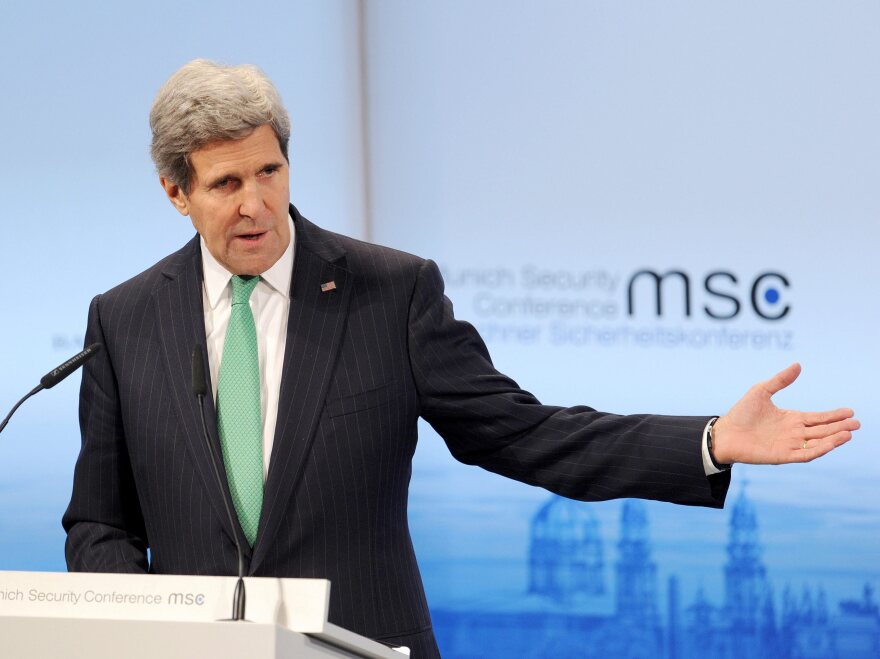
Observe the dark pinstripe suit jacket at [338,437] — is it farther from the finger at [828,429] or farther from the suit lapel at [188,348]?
the finger at [828,429]

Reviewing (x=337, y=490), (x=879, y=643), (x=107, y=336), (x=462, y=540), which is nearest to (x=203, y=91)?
(x=107, y=336)

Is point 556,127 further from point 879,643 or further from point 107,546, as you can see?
point 107,546

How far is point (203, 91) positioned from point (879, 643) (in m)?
3.09

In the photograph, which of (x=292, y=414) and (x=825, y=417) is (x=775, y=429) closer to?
(x=825, y=417)

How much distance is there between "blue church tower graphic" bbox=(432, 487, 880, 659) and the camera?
3949 millimetres

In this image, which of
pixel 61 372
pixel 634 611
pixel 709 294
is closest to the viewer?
pixel 61 372

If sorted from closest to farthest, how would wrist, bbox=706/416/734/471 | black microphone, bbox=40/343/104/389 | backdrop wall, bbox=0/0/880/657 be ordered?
black microphone, bbox=40/343/104/389 → wrist, bbox=706/416/734/471 → backdrop wall, bbox=0/0/880/657

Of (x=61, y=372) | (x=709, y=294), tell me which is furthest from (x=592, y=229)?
(x=61, y=372)

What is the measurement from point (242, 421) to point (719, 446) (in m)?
0.74

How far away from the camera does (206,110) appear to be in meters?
1.87

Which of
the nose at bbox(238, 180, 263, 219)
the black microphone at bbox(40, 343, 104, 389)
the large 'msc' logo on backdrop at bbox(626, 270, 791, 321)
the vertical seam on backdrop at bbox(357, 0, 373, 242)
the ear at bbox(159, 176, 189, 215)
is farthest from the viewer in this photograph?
the vertical seam on backdrop at bbox(357, 0, 373, 242)

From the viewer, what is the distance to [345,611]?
1858mm

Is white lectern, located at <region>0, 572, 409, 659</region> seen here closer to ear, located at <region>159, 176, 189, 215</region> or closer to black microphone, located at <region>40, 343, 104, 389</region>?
black microphone, located at <region>40, 343, 104, 389</region>

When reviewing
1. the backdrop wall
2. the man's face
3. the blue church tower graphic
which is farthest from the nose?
the blue church tower graphic
